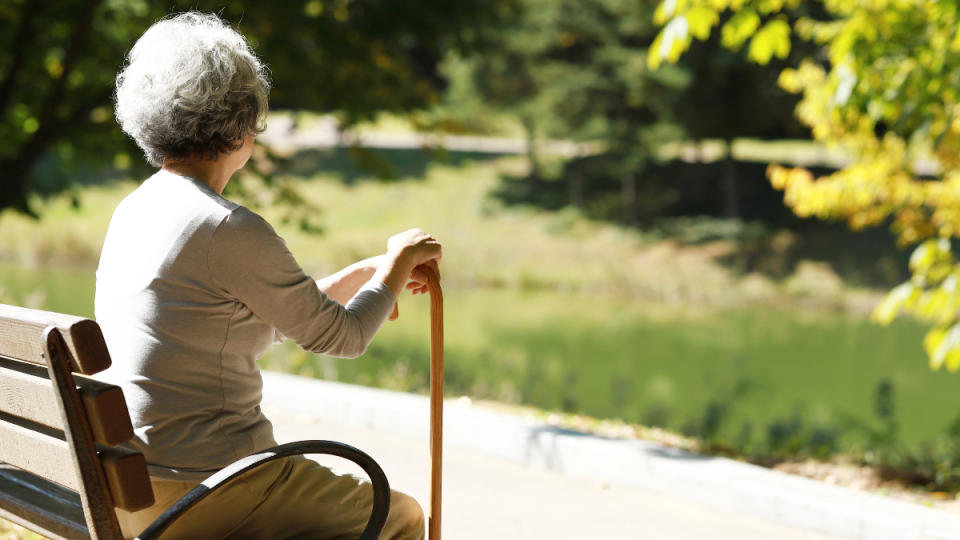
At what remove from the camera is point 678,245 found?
2495 cm

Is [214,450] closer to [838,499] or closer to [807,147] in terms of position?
[838,499]

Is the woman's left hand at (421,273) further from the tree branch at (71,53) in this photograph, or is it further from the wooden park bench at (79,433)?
the tree branch at (71,53)

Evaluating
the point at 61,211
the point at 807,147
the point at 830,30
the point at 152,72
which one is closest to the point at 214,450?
the point at 152,72

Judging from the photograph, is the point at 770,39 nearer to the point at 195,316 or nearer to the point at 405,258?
the point at 405,258

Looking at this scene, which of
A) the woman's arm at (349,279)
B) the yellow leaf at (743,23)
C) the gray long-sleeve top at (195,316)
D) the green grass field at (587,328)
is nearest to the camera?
the gray long-sleeve top at (195,316)

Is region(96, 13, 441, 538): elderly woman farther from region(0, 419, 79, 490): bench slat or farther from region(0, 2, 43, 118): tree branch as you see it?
region(0, 2, 43, 118): tree branch

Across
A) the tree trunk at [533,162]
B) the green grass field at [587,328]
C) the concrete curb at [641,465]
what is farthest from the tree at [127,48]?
the tree trunk at [533,162]

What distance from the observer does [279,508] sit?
2264 millimetres

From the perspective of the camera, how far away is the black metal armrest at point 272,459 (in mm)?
2020

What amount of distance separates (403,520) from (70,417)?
2.70ft

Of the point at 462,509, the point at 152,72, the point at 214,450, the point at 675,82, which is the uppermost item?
Answer: the point at 675,82

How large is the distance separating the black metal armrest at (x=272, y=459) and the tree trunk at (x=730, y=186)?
25.2 metres

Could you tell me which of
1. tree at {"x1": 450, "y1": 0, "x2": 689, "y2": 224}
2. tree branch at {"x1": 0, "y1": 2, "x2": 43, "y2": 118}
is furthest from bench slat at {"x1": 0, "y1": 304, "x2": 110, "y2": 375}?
tree at {"x1": 450, "y1": 0, "x2": 689, "y2": 224}

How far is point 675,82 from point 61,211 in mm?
16433
